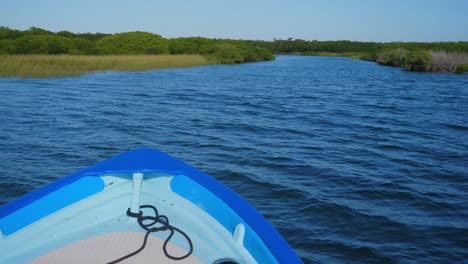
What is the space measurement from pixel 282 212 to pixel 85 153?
5260 mm

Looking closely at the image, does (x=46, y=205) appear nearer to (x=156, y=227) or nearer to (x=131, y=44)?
(x=156, y=227)

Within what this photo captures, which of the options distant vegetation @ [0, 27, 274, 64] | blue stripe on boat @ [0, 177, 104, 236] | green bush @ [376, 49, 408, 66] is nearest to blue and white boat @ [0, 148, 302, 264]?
blue stripe on boat @ [0, 177, 104, 236]

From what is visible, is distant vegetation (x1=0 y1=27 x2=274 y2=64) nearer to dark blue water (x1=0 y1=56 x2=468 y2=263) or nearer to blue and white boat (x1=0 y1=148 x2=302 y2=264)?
dark blue water (x1=0 y1=56 x2=468 y2=263)

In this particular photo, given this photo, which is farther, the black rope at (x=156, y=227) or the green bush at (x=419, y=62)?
the green bush at (x=419, y=62)

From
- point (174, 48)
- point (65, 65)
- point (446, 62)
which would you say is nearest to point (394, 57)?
point (446, 62)

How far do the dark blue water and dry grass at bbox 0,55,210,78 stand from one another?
6628mm

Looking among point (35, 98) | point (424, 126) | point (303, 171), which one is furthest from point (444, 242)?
point (35, 98)

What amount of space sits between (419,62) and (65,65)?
3206cm

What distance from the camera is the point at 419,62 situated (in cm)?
3931

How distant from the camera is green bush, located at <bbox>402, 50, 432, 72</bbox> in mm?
38062

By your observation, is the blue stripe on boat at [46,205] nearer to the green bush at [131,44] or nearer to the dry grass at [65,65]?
the dry grass at [65,65]

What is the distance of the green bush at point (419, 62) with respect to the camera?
38.1m

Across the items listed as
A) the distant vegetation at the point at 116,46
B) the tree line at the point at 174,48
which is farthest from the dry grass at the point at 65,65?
the distant vegetation at the point at 116,46

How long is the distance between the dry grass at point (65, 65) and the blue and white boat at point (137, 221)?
26.2 metres
